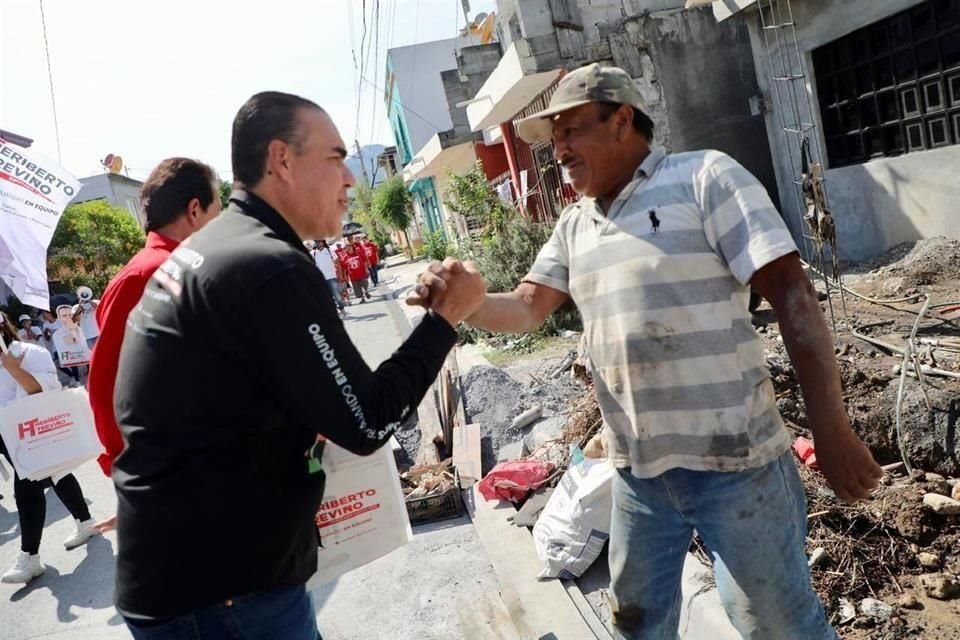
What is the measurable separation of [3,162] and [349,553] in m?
4.84

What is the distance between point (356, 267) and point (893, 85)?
13381 millimetres

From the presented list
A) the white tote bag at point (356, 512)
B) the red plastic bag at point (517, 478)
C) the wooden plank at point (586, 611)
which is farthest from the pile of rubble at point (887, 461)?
the white tote bag at point (356, 512)

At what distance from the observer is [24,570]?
15.5ft

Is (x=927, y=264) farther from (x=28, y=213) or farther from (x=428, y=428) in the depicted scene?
(x=28, y=213)

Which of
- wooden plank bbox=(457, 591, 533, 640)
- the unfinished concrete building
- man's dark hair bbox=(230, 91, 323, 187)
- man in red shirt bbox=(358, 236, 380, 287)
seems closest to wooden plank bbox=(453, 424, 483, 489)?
wooden plank bbox=(457, 591, 533, 640)

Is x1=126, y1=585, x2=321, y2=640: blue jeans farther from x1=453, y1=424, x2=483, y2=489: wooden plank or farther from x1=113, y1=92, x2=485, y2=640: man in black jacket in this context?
x1=453, y1=424, x2=483, y2=489: wooden plank

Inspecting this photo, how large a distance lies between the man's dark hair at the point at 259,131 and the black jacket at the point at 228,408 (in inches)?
5.4

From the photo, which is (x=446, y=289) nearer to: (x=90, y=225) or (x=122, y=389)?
(x=122, y=389)

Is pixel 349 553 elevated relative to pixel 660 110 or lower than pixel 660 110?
lower

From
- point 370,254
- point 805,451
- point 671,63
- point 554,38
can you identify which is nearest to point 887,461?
point 805,451

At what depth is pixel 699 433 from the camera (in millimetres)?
1895

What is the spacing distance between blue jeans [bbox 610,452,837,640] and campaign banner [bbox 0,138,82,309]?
4.78 metres

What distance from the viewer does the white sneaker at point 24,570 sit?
471cm

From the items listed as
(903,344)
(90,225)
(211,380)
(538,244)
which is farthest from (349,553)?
(90,225)
